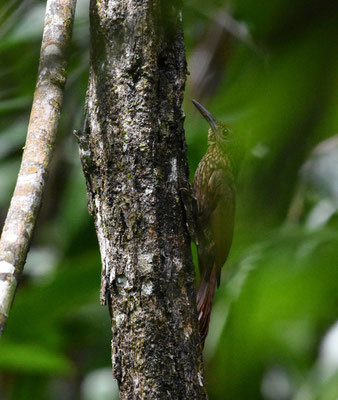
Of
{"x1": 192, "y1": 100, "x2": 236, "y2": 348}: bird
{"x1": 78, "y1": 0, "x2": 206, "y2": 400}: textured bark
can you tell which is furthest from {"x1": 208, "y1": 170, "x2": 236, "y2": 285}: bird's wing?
{"x1": 78, "y1": 0, "x2": 206, "y2": 400}: textured bark

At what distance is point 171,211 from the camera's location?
177 cm

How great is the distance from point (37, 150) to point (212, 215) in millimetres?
1804

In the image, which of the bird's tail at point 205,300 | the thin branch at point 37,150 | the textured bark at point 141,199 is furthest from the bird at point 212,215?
the textured bark at point 141,199

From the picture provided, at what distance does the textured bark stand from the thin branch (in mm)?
127

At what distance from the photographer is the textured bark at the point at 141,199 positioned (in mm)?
1681

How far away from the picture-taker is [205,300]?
10.2ft

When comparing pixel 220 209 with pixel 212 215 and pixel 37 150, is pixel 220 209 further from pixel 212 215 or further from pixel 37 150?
pixel 37 150

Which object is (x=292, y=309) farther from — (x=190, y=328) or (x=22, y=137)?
(x=22, y=137)

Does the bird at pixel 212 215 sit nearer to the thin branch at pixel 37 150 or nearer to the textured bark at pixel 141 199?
the thin branch at pixel 37 150

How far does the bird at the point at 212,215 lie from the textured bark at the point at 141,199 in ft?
4.31

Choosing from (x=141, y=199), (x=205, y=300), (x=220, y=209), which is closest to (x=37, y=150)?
(x=141, y=199)

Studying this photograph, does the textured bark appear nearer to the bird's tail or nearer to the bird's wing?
the bird's tail

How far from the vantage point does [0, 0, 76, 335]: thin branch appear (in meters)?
1.47

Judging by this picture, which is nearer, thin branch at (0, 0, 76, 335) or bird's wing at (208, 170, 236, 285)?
thin branch at (0, 0, 76, 335)
